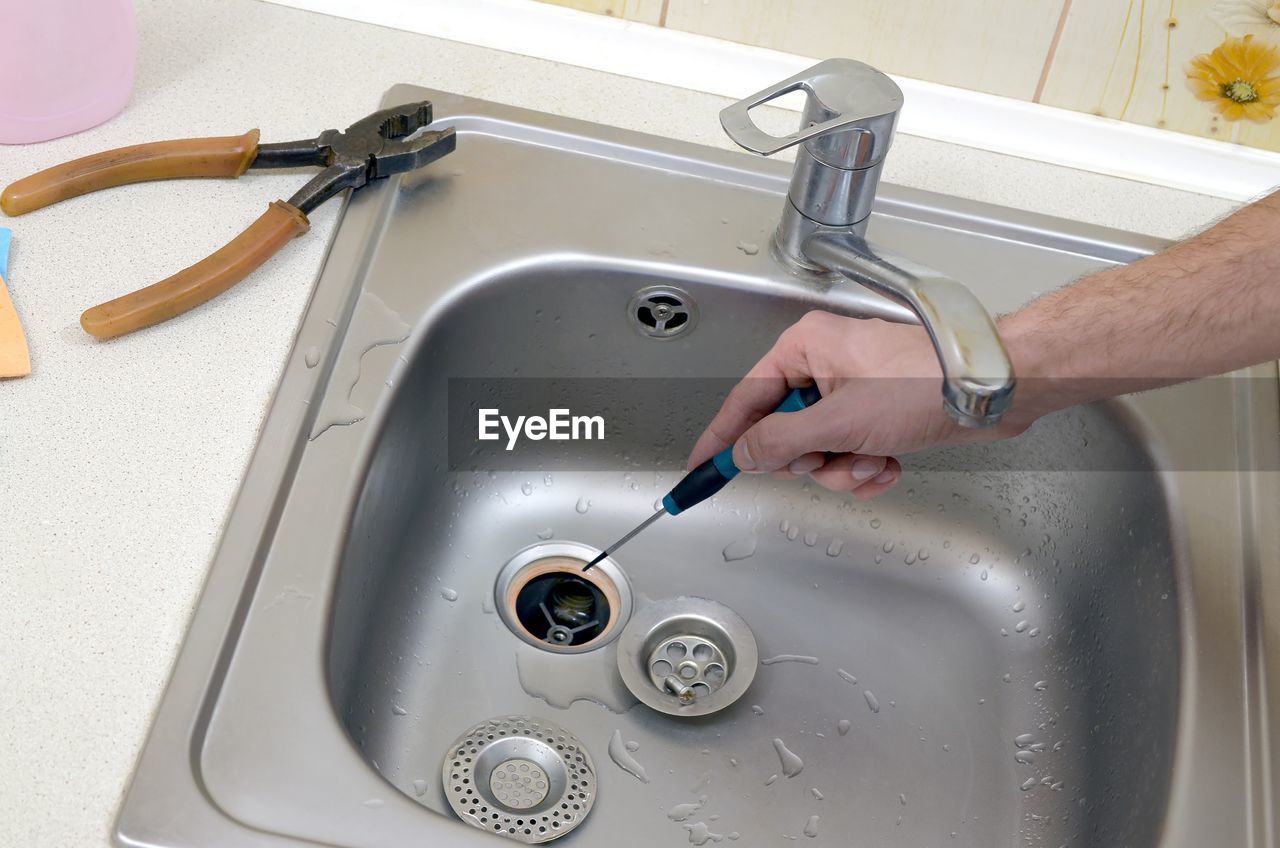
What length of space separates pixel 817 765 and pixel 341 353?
1.51 ft

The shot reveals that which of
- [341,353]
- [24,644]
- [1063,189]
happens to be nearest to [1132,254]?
[1063,189]

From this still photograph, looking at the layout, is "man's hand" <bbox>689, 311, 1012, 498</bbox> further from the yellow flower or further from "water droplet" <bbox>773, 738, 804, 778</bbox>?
the yellow flower

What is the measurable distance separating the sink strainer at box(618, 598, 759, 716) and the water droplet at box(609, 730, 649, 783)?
4 cm

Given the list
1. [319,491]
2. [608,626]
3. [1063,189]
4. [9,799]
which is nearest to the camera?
[9,799]

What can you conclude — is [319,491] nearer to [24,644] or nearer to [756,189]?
[24,644]

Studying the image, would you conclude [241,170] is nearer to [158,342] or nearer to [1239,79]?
[158,342]

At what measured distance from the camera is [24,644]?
62cm

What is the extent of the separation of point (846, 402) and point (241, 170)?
497 millimetres

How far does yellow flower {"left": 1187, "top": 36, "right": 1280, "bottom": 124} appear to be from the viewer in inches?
40.6

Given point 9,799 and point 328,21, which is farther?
point 328,21

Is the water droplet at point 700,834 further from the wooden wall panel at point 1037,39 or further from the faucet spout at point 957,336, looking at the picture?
the wooden wall panel at point 1037,39

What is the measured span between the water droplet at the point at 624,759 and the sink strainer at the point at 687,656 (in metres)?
0.04

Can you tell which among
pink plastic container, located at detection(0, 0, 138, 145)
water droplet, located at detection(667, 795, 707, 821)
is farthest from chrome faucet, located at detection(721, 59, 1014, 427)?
pink plastic container, located at detection(0, 0, 138, 145)

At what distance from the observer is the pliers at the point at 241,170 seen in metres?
0.79
